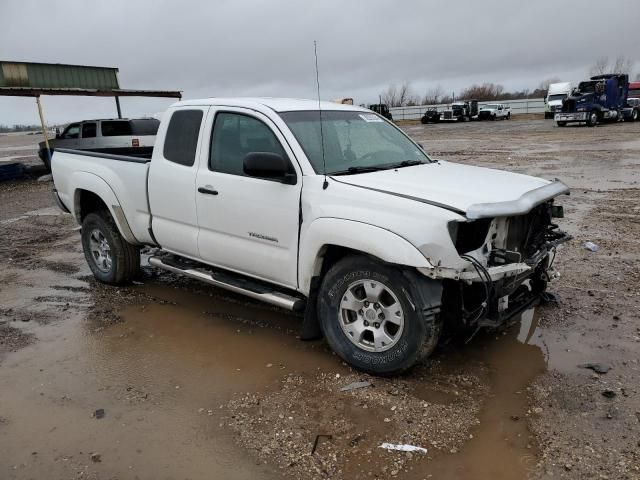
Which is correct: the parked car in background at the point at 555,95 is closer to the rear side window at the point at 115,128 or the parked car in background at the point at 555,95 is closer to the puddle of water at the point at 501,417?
the rear side window at the point at 115,128

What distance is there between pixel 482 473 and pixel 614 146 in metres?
20.0

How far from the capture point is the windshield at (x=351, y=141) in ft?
13.5

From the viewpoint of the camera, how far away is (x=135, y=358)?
432cm

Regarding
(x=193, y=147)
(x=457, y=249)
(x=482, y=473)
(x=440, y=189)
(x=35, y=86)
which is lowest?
(x=482, y=473)

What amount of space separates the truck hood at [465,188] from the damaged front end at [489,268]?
4.4 inches

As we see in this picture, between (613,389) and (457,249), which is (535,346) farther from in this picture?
(457,249)

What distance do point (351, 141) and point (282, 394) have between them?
7.00 feet

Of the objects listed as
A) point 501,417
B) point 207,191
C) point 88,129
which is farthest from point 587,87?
point 501,417

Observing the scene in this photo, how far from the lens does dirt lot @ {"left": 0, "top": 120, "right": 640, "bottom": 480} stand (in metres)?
2.96

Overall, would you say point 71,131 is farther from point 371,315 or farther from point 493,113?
point 493,113

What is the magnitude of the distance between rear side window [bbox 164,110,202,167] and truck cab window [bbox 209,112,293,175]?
0.23 metres

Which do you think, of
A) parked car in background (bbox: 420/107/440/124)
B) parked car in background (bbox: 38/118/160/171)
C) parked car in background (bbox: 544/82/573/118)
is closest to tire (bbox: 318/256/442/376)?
parked car in background (bbox: 38/118/160/171)

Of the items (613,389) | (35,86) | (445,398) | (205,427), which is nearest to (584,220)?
(613,389)

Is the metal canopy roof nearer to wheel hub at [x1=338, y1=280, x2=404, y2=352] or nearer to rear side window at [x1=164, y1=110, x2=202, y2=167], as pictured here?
rear side window at [x1=164, y1=110, x2=202, y2=167]
